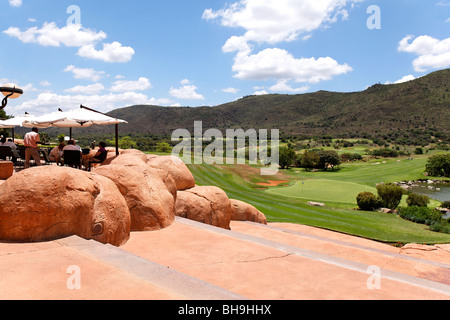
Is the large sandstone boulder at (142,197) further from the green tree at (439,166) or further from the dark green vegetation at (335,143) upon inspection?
the green tree at (439,166)

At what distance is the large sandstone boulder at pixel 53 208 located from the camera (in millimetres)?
5379

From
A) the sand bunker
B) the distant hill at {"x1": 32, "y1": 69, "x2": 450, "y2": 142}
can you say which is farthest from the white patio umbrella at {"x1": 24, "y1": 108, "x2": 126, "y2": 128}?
the distant hill at {"x1": 32, "y1": 69, "x2": 450, "y2": 142}

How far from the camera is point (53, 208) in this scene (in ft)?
18.0

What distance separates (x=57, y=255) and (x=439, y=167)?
65688 mm

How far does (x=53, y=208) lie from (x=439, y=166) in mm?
65318

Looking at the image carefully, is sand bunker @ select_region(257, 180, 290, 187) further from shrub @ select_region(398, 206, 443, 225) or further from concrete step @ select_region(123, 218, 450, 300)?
concrete step @ select_region(123, 218, 450, 300)

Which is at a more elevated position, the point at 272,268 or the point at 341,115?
the point at 341,115

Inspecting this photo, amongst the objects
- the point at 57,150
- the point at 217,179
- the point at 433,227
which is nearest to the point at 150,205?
the point at 57,150

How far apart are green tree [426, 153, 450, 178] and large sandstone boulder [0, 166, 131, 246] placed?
64071 millimetres

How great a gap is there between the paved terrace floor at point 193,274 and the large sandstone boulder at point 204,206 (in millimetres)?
3000

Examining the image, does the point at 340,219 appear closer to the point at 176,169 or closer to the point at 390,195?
the point at 390,195

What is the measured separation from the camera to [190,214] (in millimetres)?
9914

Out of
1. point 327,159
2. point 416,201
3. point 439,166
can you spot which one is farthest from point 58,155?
point 439,166

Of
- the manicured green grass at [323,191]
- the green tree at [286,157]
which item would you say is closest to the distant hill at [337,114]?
the green tree at [286,157]
